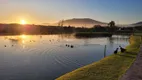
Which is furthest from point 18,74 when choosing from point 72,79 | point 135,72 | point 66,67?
point 135,72

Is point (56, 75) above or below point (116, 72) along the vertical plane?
below

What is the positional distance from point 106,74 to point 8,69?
13.4 m

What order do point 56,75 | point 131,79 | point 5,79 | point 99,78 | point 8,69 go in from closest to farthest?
point 131,79
point 99,78
point 5,79
point 56,75
point 8,69

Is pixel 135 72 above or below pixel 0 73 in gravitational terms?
above

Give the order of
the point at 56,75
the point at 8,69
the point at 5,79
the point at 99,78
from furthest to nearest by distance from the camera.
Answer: the point at 8,69
the point at 56,75
the point at 5,79
the point at 99,78

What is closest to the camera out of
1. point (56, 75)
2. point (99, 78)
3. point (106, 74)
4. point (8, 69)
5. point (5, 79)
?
point (99, 78)

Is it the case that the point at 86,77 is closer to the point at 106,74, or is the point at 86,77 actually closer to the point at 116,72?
the point at 106,74

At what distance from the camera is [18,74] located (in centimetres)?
2103

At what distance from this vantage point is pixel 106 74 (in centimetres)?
1570

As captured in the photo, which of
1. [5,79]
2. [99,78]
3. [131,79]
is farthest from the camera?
[5,79]

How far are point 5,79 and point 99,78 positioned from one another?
397 inches

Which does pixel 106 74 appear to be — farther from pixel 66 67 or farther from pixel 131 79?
pixel 66 67

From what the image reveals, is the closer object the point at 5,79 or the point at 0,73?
the point at 5,79

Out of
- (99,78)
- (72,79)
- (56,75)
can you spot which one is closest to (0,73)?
(56,75)
